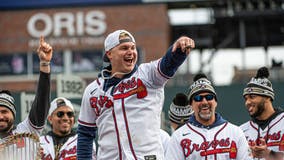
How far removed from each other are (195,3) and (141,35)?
10.2 feet

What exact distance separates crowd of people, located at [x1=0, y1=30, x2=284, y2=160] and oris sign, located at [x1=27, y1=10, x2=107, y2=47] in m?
26.7

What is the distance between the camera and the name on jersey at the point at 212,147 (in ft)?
27.2

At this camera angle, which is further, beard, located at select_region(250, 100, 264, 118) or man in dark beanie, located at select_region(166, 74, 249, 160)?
beard, located at select_region(250, 100, 264, 118)

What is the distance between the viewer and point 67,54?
3706cm

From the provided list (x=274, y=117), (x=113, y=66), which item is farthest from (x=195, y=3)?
(x=113, y=66)

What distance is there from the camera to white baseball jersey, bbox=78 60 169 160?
690cm

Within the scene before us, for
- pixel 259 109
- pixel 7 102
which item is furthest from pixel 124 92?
pixel 259 109

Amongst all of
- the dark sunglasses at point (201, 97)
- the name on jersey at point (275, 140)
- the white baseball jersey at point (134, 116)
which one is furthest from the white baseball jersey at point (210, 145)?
the white baseball jersey at point (134, 116)

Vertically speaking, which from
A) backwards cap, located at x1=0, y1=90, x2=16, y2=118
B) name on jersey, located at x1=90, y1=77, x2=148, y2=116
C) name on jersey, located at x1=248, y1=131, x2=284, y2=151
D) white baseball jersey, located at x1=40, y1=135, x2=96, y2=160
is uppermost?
backwards cap, located at x1=0, y1=90, x2=16, y2=118

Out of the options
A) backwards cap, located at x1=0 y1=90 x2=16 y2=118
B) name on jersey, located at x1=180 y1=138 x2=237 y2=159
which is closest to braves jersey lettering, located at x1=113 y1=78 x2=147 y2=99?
name on jersey, located at x1=180 y1=138 x2=237 y2=159

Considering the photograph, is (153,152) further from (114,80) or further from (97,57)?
(97,57)

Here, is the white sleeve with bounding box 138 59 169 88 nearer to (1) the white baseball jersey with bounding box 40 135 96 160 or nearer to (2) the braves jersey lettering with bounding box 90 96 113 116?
(2) the braves jersey lettering with bounding box 90 96 113 116

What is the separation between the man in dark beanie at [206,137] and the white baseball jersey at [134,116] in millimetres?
1367

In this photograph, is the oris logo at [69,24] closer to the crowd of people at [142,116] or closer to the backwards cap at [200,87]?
the crowd of people at [142,116]
